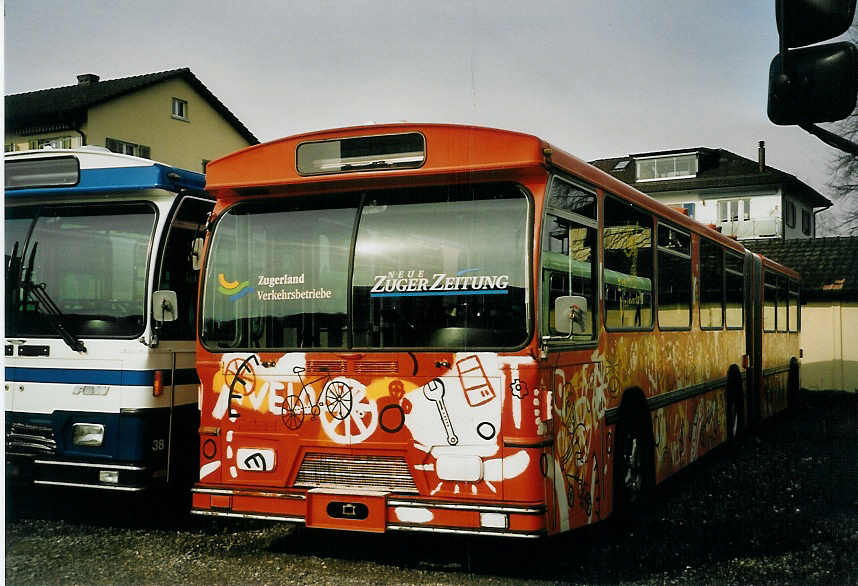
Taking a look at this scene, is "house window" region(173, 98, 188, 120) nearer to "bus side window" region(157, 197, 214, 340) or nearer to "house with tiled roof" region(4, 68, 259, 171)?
"house with tiled roof" region(4, 68, 259, 171)

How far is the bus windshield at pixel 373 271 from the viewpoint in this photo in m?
Result: 5.55

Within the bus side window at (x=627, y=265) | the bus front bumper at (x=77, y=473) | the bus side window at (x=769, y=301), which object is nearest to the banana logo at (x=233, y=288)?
the bus front bumper at (x=77, y=473)

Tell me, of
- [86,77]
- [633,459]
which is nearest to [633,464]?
[633,459]

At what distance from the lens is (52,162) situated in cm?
735

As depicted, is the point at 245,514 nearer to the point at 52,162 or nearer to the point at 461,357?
the point at 461,357

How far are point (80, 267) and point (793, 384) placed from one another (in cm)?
1431

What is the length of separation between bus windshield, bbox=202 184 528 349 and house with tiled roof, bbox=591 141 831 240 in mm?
36032

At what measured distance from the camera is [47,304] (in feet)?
23.5

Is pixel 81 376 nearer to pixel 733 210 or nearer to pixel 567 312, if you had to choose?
pixel 567 312

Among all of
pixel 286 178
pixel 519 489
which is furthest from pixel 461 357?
pixel 286 178

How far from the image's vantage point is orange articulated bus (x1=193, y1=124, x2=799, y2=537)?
5.44 metres

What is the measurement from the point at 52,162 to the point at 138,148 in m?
21.0

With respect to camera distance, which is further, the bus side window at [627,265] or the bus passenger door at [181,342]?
the bus passenger door at [181,342]

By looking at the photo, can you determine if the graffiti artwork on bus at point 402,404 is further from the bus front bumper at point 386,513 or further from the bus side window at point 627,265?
the bus side window at point 627,265
